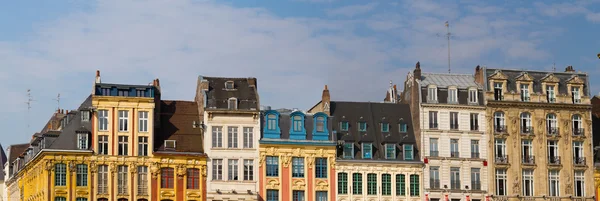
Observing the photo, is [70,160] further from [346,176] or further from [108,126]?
[346,176]

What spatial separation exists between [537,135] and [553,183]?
405 cm

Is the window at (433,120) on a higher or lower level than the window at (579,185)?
higher

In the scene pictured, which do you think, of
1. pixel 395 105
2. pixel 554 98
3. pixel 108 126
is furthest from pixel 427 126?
pixel 108 126

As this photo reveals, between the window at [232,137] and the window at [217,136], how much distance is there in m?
0.53

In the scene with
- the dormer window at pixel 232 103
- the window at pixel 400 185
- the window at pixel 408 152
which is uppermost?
the dormer window at pixel 232 103

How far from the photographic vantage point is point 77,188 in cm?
8981

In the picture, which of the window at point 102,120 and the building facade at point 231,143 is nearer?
the window at point 102,120

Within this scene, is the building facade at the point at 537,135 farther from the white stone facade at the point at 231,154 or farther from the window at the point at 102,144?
the window at the point at 102,144

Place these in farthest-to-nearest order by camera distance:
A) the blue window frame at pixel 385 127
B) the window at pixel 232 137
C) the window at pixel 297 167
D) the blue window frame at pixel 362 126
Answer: the blue window frame at pixel 385 127 → the blue window frame at pixel 362 126 → the window at pixel 297 167 → the window at pixel 232 137

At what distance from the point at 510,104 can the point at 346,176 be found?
1473cm

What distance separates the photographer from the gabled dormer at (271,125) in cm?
9425

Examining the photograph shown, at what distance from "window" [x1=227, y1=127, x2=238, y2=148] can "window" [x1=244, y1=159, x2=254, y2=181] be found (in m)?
1.55

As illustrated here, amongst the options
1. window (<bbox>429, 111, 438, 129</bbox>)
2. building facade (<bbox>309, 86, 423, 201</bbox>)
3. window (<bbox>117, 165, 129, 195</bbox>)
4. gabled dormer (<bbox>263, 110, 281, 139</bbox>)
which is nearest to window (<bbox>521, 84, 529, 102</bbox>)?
window (<bbox>429, 111, 438, 129</bbox>)

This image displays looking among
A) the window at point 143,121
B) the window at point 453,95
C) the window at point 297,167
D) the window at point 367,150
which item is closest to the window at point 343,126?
the window at point 367,150
